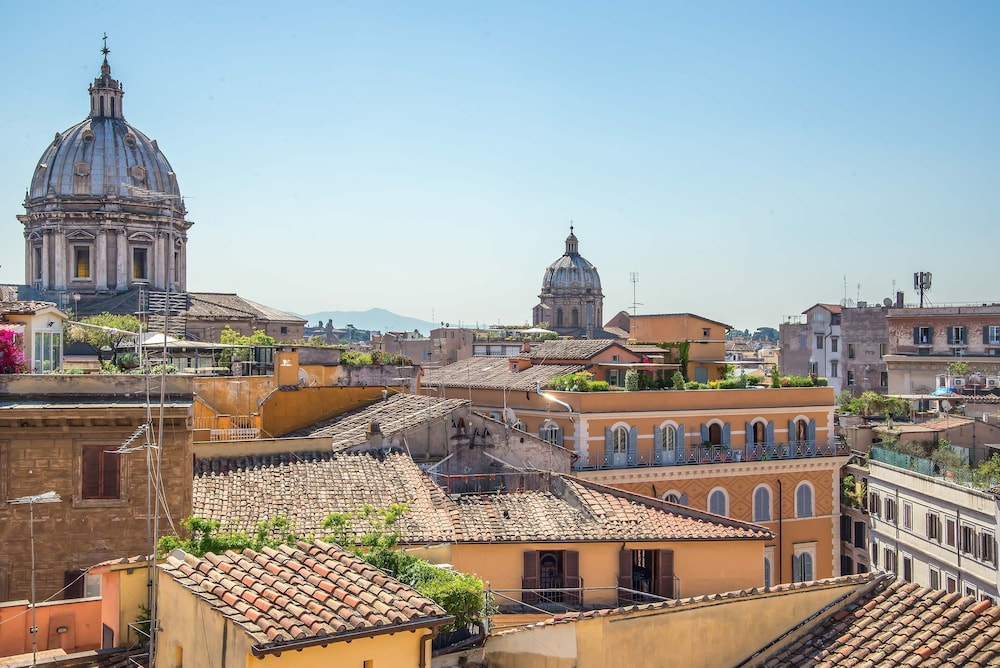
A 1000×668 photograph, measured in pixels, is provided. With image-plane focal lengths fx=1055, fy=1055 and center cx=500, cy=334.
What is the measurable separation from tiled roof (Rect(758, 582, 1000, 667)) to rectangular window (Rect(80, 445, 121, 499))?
8731 mm

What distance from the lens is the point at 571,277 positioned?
324ft

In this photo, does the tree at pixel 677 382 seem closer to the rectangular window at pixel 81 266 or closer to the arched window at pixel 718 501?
the arched window at pixel 718 501

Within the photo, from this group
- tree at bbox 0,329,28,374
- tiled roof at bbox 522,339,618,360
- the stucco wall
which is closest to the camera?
the stucco wall

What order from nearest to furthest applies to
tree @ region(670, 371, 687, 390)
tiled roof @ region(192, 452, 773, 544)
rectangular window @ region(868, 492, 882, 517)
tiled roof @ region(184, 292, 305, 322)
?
tiled roof @ region(192, 452, 773, 544) → rectangular window @ region(868, 492, 882, 517) → tree @ region(670, 371, 687, 390) → tiled roof @ region(184, 292, 305, 322)

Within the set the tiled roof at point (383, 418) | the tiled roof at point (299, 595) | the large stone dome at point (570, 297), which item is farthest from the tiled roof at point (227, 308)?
the large stone dome at point (570, 297)

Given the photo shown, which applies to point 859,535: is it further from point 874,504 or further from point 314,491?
point 314,491

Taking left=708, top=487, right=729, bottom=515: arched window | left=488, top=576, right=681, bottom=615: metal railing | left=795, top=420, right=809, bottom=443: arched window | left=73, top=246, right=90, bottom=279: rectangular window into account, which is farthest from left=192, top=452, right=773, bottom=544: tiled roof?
left=73, top=246, right=90, bottom=279: rectangular window

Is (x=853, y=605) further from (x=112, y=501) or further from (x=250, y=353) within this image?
(x=250, y=353)

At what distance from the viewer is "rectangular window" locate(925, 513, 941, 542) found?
91.1 ft

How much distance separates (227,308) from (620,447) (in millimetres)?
28119

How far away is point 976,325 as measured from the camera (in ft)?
172

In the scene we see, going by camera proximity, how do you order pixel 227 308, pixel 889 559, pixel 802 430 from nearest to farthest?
1. pixel 889 559
2. pixel 802 430
3. pixel 227 308

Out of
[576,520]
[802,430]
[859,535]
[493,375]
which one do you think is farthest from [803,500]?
[576,520]

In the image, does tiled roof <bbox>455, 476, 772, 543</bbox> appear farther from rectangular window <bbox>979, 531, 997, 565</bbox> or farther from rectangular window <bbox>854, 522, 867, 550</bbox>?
rectangular window <bbox>854, 522, 867, 550</bbox>
